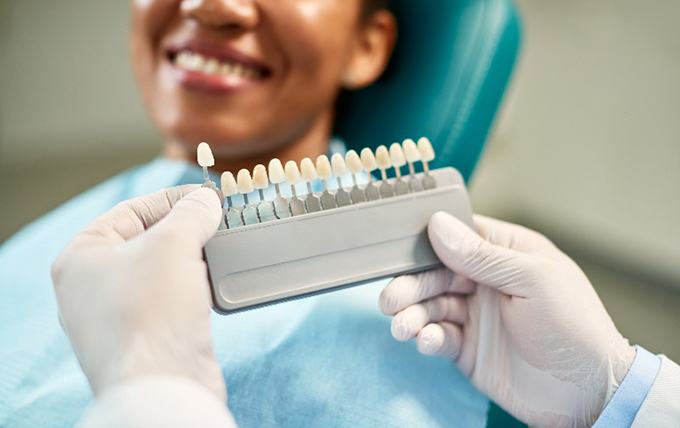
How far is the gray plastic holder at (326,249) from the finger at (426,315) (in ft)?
0.21

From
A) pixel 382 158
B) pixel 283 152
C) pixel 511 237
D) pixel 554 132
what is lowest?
pixel 554 132

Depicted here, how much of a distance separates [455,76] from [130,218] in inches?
31.3

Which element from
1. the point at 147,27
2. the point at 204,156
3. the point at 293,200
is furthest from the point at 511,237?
the point at 147,27

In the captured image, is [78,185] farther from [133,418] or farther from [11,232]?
[133,418]

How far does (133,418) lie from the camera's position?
511 millimetres

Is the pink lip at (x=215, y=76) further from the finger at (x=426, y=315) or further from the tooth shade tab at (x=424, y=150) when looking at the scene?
the finger at (x=426, y=315)

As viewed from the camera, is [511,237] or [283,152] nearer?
[511,237]

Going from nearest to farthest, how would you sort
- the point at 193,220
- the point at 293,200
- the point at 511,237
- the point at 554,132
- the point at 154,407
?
the point at 154,407, the point at 193,220, the point at 293,200, the point at 511,237, the point at 554,132

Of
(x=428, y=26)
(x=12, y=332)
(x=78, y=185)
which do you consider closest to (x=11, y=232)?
(x=78, y=185)

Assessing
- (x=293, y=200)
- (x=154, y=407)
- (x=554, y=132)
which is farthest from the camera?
(x=554, y=132)

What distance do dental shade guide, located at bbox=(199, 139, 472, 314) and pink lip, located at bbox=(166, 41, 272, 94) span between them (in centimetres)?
44

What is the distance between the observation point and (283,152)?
1.33 meters

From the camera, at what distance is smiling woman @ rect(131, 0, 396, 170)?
115 centimetres

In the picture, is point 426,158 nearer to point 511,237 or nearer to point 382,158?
point 382,158
